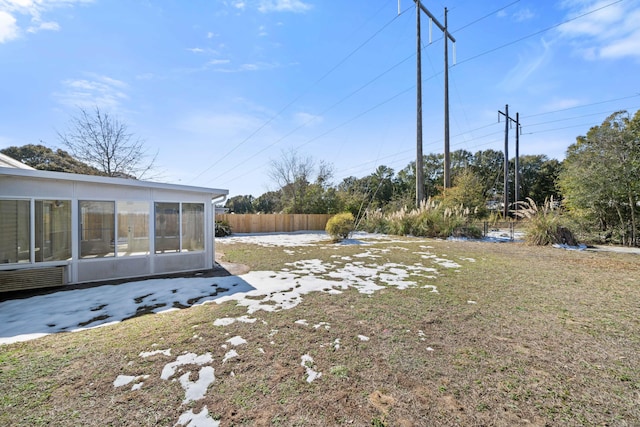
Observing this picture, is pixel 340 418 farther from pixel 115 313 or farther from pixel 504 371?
pixel 115 313

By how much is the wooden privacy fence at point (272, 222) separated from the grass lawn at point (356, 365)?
13.4 metres

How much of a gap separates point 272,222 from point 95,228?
12403mm

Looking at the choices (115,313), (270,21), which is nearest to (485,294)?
(115,313)

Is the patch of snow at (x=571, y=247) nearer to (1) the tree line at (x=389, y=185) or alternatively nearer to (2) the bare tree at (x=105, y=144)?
(1) the tree line at (x=389, y=185)

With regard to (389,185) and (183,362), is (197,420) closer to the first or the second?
(183,362)

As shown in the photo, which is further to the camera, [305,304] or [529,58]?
[529,58]

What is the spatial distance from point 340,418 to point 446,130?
15601 millimetres

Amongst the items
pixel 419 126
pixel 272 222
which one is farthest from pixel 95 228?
pixel 419 126

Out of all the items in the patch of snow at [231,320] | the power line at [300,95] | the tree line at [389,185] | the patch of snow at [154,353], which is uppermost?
the power line at [300,95]

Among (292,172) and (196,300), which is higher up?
(292,172)

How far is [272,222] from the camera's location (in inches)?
677

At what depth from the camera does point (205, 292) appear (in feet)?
13.6

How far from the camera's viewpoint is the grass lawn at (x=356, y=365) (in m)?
1.56

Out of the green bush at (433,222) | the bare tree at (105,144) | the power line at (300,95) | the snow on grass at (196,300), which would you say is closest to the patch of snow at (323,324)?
the snow on grass at (196,300)
